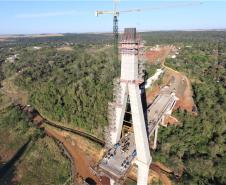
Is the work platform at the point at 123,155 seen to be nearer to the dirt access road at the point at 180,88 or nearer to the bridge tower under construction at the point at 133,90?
the bridge tower under construction at the point at 133,90

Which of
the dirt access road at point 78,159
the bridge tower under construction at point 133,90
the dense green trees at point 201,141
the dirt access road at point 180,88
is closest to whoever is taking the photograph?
the bridge tower under construction at point 133,90

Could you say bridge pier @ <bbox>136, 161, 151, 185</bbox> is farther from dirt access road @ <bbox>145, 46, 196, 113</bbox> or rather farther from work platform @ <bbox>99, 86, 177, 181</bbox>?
dirt access road @ <bbox>145, 46, 196, 113</bbox>

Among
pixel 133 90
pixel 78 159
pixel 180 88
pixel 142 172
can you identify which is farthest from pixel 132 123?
pixel 180 88

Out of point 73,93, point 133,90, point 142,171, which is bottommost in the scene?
point 73,93

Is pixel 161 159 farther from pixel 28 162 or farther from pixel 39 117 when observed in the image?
pixel 39 117

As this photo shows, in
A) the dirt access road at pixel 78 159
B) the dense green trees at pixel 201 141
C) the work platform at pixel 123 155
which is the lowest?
the dirt access road at pixel 78 159

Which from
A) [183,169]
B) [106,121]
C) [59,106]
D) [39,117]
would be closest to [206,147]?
[183,169]

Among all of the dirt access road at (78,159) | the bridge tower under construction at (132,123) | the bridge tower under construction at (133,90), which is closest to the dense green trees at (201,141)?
the bridge tower under construction at (132,123)

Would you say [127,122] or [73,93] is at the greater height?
[127,122]

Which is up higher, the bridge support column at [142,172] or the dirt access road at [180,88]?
the dirt access road at [180,88]

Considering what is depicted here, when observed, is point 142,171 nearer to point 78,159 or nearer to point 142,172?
point 142,172

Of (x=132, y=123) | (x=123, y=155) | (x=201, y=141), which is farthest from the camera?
(x=201, y=141)
